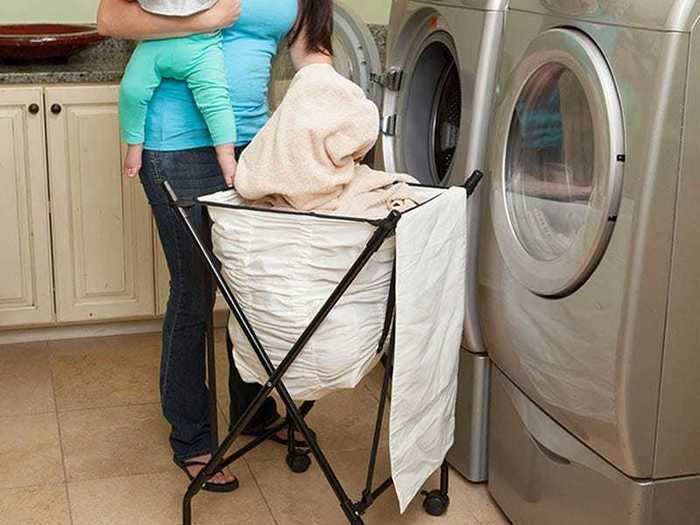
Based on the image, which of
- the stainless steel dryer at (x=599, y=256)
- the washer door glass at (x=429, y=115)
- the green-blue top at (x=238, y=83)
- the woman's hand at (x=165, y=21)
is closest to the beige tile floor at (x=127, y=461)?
the stainless steel dryer at (x=599, y=256)

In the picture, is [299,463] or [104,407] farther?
[104,407]

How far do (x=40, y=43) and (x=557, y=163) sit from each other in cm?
164

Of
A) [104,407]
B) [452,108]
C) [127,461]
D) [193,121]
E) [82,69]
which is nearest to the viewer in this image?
[193,121]

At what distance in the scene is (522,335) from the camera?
231 centimetres

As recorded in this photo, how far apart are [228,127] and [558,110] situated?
63cm

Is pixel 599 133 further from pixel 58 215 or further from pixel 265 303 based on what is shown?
pixel 58 215

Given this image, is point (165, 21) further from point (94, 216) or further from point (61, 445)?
point (94, 216)

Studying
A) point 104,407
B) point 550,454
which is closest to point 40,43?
point 104,407

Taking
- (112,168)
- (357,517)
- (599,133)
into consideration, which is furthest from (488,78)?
(112,168)

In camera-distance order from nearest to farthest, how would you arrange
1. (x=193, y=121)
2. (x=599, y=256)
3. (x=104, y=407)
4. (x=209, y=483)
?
(x=599, y=256) → (x=193, y=121) → (x=209, y=483) → (x=104, y=407)

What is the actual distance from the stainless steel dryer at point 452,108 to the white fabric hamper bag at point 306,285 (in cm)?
49

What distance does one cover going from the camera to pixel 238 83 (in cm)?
234

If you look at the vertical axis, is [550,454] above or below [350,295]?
below

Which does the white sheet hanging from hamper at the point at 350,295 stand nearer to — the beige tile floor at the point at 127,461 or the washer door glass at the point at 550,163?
the washer door glass at the point at 550,163
